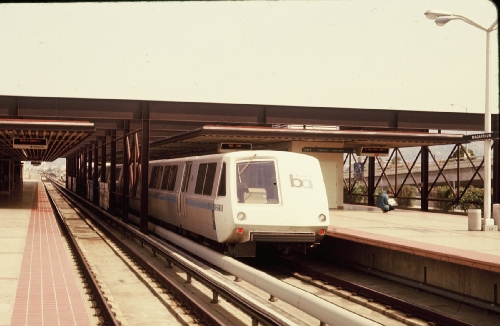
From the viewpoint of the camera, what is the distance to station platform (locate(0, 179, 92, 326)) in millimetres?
8672

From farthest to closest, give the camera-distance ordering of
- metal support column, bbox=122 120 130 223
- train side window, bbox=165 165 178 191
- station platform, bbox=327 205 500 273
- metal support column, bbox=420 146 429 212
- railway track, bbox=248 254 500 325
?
metal support column, bbox=420 146 429 212 < metal support column, bbox=122 120 130 223 < train side window, bbox=165 165 178 191 < station platform, bbox=327 205 500 273 < railway track, bbox=248 254 500 325

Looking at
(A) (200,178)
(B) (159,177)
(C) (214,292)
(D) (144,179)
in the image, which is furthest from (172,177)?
(C) (214,292)

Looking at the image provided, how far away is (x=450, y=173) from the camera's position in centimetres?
6347

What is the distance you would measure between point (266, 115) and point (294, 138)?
2.22 metres

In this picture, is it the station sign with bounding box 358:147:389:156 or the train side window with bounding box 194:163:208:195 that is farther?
the station sign with bounding box 358:147:389:156

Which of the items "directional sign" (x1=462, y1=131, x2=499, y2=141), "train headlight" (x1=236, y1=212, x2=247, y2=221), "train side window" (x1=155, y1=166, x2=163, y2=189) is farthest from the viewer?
"train side window" (x1=155, y1=166, x2=163, y2=189)

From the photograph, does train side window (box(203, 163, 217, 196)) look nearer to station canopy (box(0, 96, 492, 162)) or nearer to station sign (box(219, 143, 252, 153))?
station canopy (box(0, 96, 492, 162))

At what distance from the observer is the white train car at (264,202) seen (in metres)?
13.7

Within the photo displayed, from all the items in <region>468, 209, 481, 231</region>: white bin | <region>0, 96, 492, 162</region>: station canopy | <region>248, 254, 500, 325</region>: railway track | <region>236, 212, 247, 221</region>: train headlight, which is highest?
<region>0, 96, 492, 162</region>: station canopy

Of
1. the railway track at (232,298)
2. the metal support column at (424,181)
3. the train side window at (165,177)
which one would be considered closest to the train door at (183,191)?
the railway track at (232,298)

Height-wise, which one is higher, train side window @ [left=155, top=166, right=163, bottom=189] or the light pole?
the light pole

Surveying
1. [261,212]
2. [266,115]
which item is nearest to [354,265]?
[261,212]

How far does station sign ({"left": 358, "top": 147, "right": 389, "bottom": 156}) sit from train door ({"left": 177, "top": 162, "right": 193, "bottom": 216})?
11139 millimetres

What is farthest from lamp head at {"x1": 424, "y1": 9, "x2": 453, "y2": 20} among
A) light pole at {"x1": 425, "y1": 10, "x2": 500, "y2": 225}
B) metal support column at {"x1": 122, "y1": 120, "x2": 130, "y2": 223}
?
metal support column at {"x1": 122, "y1": 120, "x2": 130, "y2": 223}
